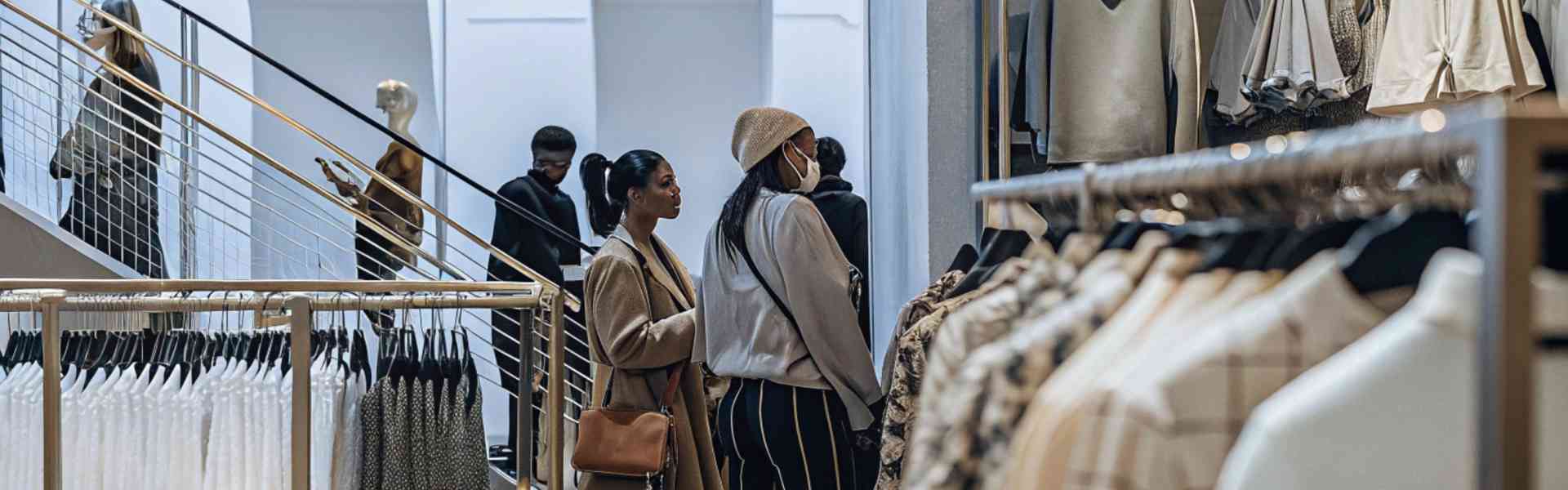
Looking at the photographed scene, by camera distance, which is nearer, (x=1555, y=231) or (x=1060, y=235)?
(x=1555, y=231)

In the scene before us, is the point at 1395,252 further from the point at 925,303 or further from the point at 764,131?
the point at 764,131

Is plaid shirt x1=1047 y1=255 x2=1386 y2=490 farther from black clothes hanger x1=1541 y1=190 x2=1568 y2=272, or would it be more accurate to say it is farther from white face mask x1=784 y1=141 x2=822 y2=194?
white face mask x1=784 y1=141 x2=822 y2=194

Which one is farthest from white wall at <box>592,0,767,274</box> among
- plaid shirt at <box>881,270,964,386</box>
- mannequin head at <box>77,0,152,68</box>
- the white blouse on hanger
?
Answer: plaid shirt at <box>881,270,964,386</box>

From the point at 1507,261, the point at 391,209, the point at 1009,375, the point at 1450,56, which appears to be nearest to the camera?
the point at 1507,261

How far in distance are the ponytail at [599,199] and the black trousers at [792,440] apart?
0.85 metres

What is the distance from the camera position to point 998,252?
2035mm

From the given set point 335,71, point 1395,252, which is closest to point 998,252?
point 1395,252

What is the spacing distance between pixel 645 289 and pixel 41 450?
147 cm

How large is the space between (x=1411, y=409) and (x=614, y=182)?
294 centimetres

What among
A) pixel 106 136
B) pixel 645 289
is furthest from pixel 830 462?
pixel 106 136

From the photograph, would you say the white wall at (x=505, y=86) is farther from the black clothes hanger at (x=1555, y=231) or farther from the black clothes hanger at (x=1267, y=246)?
the black clothes hanger at (x=1555, y=231)

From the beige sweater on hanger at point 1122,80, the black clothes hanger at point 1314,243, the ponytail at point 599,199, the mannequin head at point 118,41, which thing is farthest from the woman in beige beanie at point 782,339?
the mannequin head at point 118,41

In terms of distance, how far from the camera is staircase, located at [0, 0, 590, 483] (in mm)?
4215

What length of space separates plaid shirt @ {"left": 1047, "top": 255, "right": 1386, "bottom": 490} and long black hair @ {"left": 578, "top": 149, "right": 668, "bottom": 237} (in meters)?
2.63
